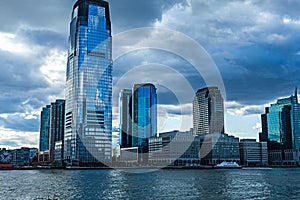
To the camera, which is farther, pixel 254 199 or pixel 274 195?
pixel 274 195

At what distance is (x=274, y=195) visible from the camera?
67688mm

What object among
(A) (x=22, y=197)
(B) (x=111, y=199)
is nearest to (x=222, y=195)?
Result: (B) (x=111, y=199)

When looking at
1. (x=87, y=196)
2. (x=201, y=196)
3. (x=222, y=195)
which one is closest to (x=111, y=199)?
(x=87, y=196)

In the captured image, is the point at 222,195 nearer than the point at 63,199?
No

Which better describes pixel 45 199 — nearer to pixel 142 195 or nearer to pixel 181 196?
pixel 142 195

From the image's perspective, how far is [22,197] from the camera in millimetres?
64688

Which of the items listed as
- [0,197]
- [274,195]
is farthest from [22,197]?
[274,195]

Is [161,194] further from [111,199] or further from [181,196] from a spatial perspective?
[111,199]

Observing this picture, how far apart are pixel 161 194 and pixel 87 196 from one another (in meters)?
12.7

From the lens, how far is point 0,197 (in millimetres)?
65375

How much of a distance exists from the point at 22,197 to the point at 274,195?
42.4 metres

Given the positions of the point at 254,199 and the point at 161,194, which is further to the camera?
the point at 161,194

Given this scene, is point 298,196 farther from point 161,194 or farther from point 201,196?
point 161,194

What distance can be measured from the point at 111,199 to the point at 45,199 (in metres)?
10.2
